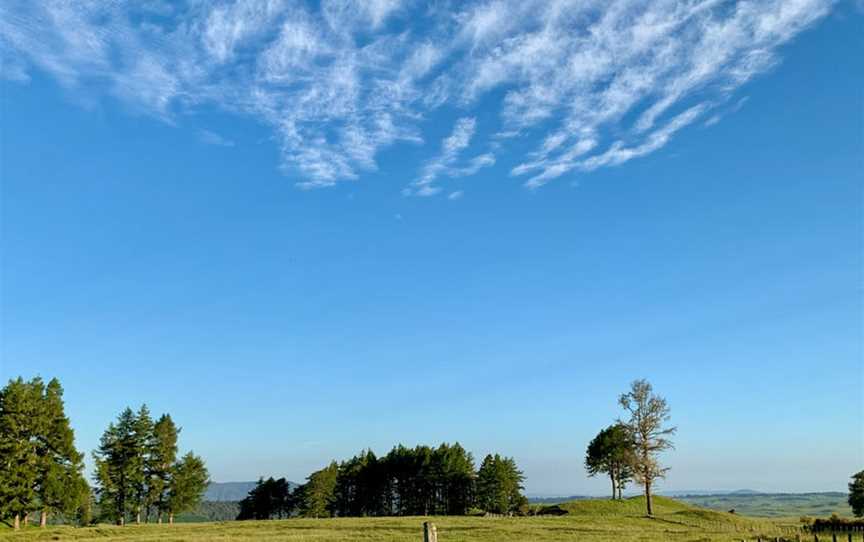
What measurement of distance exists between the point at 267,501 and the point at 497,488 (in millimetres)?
43676

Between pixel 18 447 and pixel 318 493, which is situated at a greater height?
pixel 18 447

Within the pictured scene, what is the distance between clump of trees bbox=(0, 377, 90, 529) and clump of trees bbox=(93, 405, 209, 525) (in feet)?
40.5

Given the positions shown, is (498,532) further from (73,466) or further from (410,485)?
(410,485)

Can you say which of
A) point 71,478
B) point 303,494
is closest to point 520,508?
point 303,494

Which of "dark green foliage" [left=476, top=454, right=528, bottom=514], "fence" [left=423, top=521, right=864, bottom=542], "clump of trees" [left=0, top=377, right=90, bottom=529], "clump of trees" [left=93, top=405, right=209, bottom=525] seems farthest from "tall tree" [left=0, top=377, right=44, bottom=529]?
"dark green foliage" [left=476, top=454, right=528, bottom=514]

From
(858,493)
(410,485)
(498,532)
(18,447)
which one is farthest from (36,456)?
(858,493)

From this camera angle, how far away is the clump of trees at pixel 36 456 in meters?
63.4

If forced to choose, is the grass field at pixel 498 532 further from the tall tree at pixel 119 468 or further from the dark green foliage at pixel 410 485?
the dark green foliage at pixel 410 485

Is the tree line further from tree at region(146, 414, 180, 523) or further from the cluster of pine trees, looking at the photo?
the cluster of pine trees

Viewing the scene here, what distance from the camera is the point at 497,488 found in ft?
369

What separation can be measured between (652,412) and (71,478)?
210ft

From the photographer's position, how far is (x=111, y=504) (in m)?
83.4

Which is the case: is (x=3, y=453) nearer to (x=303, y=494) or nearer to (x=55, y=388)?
(x=55, y=388)

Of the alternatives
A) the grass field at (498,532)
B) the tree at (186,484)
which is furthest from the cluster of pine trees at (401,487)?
the grass field at (498,532)
